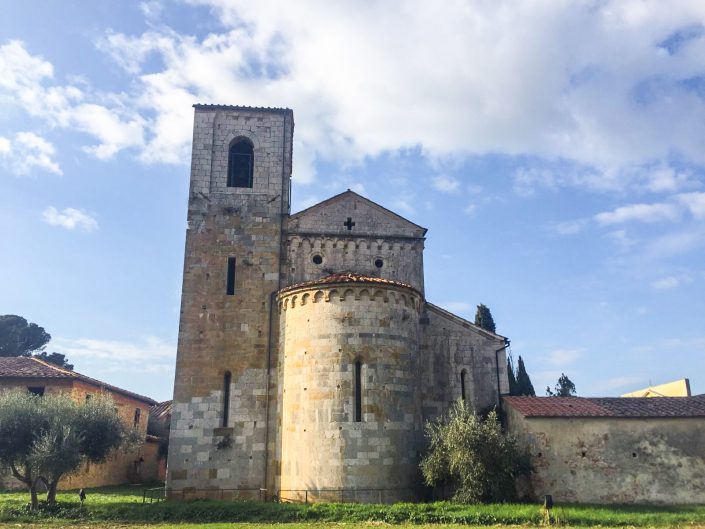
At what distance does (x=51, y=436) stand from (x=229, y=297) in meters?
7.02

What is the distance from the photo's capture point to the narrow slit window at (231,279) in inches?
833

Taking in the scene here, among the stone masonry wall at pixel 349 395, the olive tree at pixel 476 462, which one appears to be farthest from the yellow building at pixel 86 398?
the olive tree at pixel 476 462

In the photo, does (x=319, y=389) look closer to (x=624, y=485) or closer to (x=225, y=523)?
(x=225, y=523)

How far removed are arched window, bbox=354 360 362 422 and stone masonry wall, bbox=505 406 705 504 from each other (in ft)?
17.0

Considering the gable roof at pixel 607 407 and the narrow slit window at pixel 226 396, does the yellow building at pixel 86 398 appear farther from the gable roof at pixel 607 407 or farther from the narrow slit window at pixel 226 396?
the gable roof at pixel 607 407

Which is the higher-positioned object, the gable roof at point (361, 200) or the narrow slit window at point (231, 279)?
the gable roof at point (361, 200)

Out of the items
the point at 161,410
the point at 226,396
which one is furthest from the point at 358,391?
the point at 161,410

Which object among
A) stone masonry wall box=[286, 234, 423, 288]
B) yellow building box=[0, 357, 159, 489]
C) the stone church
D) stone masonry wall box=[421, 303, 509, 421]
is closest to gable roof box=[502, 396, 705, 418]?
stone masonry wall box=[421, 303, 509, 421]

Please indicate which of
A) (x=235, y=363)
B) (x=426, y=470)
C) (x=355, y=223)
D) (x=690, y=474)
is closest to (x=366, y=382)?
(x=426, y=470)

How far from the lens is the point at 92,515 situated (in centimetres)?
1641

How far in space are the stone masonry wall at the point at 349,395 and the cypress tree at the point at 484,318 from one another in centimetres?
1503

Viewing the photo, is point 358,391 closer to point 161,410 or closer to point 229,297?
point 229,297

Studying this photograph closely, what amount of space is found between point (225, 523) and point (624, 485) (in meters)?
11.7

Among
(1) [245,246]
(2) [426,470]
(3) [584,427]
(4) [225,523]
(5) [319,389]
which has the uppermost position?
(1) [245,246]
